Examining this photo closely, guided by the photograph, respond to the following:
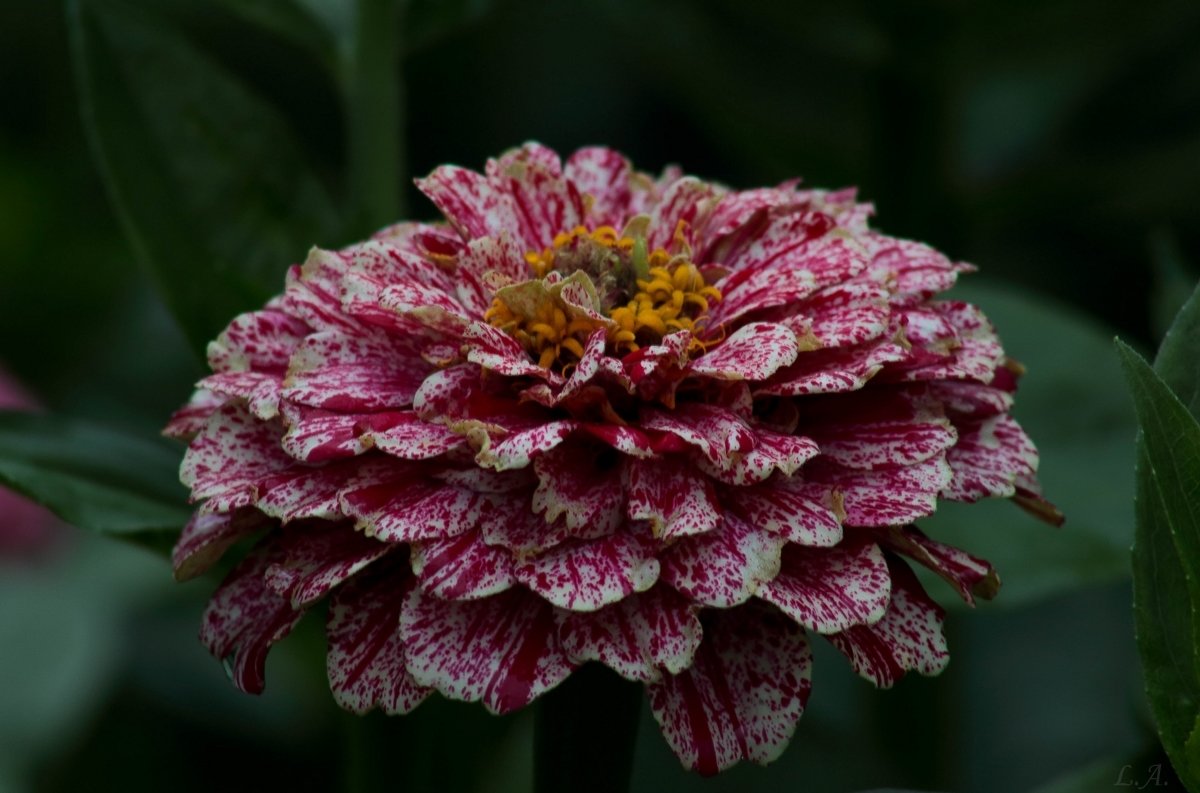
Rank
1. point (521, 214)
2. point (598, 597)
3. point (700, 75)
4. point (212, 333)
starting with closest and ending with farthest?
point (598, 597), point (521, 214), point (212, 333), point (700, 75)

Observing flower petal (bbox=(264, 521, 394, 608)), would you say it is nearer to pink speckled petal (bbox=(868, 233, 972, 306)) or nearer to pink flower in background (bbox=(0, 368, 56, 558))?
pink speckled petal (bbox=(868, 233, 972, 306))

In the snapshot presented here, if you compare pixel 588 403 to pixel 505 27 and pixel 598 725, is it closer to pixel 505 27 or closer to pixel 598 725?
pixel 598 725

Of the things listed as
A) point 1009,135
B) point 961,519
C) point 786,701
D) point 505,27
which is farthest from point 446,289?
point 505,27

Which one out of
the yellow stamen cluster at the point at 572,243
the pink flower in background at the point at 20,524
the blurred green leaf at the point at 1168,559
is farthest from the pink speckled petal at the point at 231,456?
the pink flower in background at the point at 20,524

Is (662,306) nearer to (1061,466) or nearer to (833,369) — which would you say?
(833,369)

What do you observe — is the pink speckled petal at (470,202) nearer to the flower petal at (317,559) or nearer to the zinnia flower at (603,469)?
the zinnia flower at (603,469)

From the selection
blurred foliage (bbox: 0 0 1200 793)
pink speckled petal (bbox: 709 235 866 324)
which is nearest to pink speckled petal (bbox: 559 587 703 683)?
pink speckled petal (bbox: 709 235 866 324)

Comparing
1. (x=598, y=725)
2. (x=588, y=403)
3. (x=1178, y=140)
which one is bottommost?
(x=598, y=725)
